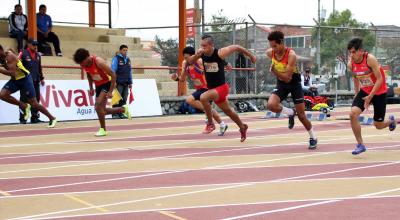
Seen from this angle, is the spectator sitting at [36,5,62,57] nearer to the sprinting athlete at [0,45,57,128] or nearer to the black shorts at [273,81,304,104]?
the sprinting athlete at [0,45,57,128]

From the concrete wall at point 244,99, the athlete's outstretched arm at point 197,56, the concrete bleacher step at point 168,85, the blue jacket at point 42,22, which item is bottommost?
the concrete wall at point 244,99

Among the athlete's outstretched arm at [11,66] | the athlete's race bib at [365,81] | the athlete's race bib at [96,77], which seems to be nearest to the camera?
the athlete's race bib at [365,81]

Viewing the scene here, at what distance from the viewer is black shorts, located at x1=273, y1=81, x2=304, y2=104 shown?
10.8 meters

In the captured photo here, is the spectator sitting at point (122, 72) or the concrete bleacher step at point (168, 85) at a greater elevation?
the spectator sitting at point (122, 72)

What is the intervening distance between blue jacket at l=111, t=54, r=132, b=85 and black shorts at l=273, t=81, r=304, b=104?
26.5 ft

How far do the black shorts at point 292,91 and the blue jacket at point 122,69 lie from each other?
8.09 meters

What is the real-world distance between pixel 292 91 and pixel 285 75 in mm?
395

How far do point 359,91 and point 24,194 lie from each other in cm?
544

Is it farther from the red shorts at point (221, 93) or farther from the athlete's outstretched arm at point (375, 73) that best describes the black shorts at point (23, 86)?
the athlete's outstretched arm at point (375, 73)

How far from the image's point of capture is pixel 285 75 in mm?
10688

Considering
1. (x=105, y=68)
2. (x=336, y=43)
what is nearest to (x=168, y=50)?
(x=336, y=43)

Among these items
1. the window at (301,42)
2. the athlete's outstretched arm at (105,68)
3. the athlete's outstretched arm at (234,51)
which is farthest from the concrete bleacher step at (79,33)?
the athlete's outstretched arm at (234,51)

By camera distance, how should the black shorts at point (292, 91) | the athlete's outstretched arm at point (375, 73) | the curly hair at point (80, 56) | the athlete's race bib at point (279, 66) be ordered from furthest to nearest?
the curly hair at point (80, 56) → the black shorts at point (292, 91) → the athlete's race bib at point (279, 66) → the athlete's outstretched arm at point (375, 73)

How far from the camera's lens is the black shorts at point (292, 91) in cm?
1084
